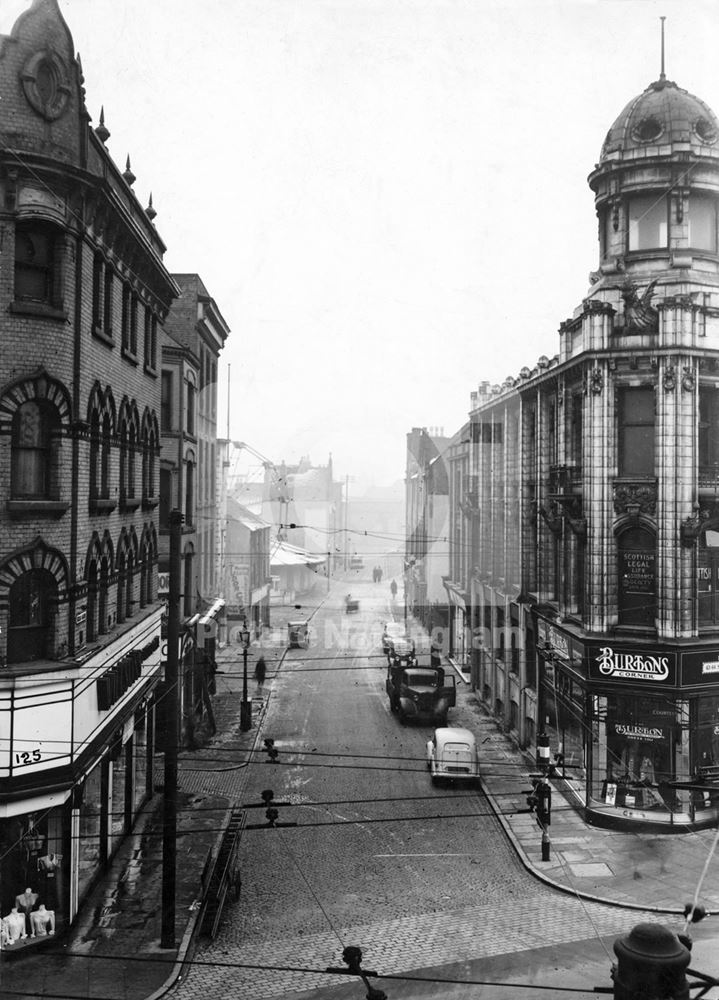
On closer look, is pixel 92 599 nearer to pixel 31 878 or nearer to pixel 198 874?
pixel 31 878

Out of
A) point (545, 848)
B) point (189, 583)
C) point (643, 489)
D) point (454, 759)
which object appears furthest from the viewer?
point (189, 583)

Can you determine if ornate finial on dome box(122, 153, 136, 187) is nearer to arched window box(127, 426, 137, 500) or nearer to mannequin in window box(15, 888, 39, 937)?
arched window box(127, 426, 137, 500)

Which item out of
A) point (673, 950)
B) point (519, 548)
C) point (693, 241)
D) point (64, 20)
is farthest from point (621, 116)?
point (673, 950)

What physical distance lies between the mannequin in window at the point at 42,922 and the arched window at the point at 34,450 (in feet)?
26.3

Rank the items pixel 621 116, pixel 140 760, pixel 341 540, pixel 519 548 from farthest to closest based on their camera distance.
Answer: pixel 341 540
pixel 519 548
pixel 621 116
pixel 140 760

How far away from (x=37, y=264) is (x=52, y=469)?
411 centimetres

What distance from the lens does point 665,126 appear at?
26500 mm

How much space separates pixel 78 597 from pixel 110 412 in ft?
16.5

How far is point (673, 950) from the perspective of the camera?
401 cm

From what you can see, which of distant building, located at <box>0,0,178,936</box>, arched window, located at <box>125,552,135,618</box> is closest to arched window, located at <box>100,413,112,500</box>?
distant building, located at <box>0,0,178,936</box>

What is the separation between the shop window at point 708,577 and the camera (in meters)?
24.5

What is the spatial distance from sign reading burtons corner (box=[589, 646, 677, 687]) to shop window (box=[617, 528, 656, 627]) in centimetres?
110

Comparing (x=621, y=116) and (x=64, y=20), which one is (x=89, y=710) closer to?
(x=64, y=20)

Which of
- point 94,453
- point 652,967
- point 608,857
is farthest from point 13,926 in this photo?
point 652,967
